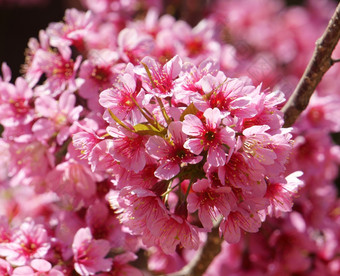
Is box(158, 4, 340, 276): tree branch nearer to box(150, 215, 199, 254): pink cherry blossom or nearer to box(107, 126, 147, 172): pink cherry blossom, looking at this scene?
box(150, 215, 199, 254): pink cherry blossom

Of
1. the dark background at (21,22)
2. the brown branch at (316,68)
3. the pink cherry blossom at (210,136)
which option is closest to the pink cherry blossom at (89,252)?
the pink cherry blossom at (210,136)

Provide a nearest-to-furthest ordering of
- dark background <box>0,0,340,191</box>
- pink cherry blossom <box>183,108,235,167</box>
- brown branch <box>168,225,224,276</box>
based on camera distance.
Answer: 1. pink cherry blossom <box>183,108,235,167</box>
2. brown branch <box>168,225,224,276</box>
3. dark background <box>0,0,340,191</box>

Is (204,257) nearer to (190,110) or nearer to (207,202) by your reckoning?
(207,202)

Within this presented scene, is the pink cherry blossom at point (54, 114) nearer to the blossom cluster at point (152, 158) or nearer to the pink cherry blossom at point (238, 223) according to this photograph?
the blossom cluster at point (152, 158)

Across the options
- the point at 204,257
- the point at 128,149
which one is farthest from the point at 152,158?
the point at 204,257

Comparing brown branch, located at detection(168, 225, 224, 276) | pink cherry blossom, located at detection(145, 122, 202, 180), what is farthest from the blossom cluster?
brown branch, located at detection(168, 225, 224, 276)

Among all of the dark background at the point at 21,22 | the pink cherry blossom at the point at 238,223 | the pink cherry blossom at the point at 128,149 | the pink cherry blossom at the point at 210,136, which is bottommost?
the dark background at the point at 21,22
